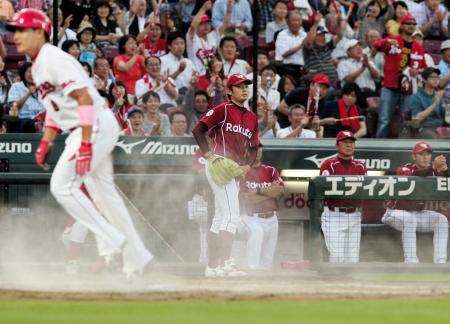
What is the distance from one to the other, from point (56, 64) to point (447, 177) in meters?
4.83

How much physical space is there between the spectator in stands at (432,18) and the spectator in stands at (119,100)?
19.3 ft

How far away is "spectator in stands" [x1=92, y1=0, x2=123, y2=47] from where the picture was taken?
14547 millimetres

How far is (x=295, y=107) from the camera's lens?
12.7 metres

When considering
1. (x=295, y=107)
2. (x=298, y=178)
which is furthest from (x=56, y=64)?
(x=295, y=107)

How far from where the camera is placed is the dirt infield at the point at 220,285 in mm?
8117

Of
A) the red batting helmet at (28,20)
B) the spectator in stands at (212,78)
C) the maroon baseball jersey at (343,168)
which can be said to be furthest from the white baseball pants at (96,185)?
the spectator in stands at (212,78)

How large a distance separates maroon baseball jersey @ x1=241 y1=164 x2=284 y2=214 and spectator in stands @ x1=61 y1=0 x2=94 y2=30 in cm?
429

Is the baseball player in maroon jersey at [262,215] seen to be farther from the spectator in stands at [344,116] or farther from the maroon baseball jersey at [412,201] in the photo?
the spectator in stands at [344,116]

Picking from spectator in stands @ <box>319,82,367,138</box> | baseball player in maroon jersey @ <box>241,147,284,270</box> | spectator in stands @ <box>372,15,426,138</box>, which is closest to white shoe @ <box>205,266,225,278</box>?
baseball player in maroon jersey @ <box>241,147,284,270</box>

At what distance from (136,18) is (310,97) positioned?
3325mm

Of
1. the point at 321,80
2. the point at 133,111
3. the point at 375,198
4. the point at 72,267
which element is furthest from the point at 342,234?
the point at 321,80

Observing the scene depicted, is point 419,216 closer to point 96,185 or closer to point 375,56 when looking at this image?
point 96,185

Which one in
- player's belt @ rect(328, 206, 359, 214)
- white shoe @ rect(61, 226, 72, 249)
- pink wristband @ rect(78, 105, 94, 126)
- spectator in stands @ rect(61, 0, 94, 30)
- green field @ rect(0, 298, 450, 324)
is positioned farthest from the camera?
spectator in stands @ rect(61, 0, 94, 30)

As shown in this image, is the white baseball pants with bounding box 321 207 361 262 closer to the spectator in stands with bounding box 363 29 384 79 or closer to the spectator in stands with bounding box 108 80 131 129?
the spectator in stands with bounding box 108 80 131 129
